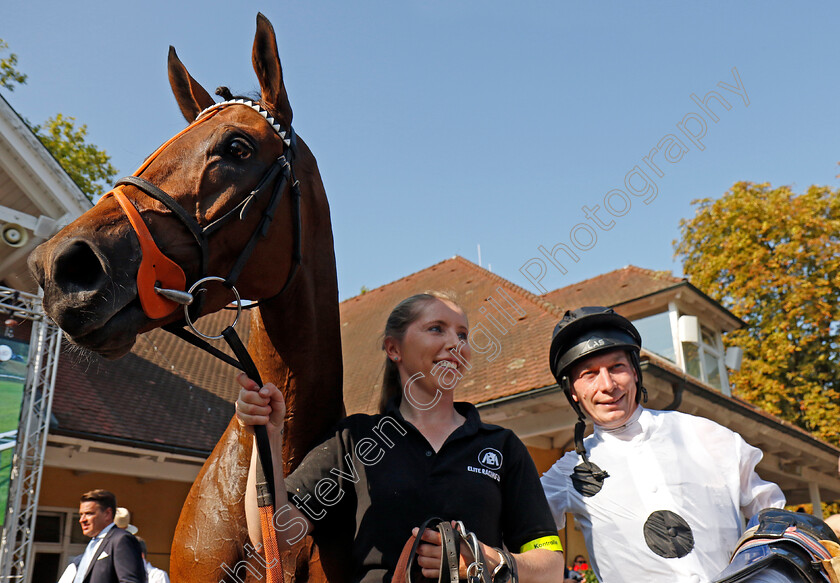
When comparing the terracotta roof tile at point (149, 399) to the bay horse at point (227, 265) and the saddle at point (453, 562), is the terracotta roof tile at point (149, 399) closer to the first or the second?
the bay horse at point (227, 265)

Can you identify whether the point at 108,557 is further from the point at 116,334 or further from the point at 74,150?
the point at 74,150

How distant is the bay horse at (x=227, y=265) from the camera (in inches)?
66.2

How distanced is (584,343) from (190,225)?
172 centimetres

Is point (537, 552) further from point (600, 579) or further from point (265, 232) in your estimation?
point (265, 232)

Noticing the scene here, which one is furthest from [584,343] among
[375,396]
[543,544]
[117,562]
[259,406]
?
[375,396]

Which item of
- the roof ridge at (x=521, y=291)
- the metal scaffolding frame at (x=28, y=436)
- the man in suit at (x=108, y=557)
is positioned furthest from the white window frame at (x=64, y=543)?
the roof ridge at (x=521, y=291)

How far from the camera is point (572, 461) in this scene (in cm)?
285

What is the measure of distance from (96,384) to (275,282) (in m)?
8.59

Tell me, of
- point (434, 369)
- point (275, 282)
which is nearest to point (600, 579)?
point (434, 369)

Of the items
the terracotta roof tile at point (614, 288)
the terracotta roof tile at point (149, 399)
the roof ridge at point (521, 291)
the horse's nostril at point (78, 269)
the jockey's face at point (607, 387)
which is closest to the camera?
the horse's nostril at point (78, 269)

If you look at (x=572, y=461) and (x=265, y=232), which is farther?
(x=572, y=461)

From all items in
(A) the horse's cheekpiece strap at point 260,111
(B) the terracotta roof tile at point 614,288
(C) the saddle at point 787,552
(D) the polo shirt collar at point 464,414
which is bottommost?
(C) the saddle at point 787,552

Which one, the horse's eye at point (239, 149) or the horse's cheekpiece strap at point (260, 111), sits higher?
the horse's cheekpiece strap at point (260, 111)

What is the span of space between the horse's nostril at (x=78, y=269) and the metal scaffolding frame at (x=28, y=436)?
5.62 metres
